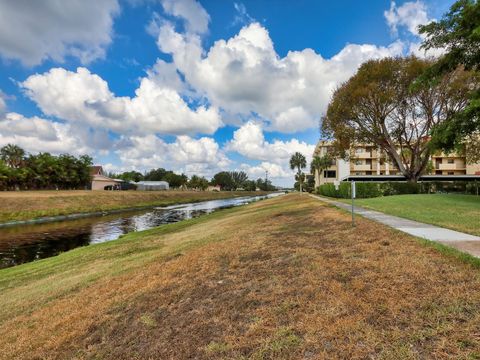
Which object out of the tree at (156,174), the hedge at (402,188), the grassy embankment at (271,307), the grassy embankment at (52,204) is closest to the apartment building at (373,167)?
the hedge at (402,188)

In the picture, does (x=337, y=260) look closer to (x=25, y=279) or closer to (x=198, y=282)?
(x=198, y=282)

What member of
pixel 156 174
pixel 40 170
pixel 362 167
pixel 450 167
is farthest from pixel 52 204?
pixel 156 174

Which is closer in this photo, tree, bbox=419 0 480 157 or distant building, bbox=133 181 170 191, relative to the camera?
tree, bbox=419 0 480 157

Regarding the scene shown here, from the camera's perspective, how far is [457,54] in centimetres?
1669

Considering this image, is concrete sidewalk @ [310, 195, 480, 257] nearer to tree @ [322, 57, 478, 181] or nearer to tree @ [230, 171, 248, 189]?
tree @ [322, 57, 478, 181]

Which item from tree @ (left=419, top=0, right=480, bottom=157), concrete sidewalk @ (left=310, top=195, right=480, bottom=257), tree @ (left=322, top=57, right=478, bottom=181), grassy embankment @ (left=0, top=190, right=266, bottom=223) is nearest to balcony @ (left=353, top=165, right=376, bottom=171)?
tree @ (left=322, top=57, right=478, bottom=181)

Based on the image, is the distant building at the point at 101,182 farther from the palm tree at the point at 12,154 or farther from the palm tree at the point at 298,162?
the palm tree at the point at 298,162

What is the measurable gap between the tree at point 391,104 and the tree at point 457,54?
6629 millimetres

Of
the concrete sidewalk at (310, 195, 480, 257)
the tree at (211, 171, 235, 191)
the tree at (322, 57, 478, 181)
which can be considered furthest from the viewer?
the tree at (211, 171, 235, 191)

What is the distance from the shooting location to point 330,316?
3863 millimetres

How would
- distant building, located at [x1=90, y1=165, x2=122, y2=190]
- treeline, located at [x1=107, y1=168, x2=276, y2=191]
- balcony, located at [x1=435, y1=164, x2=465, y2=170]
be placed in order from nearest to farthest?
balcony, located at [x1=435, y1=164, x2=465, y2=170] < distant building, located at [x1=90, y1=165, x2=122, y2=190] < treeline, located at [x1=107, y1=168, x2=276, y2=191]

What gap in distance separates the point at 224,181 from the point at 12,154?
416ft

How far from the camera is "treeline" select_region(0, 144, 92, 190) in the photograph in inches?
2313

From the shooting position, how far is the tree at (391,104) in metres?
26.4
